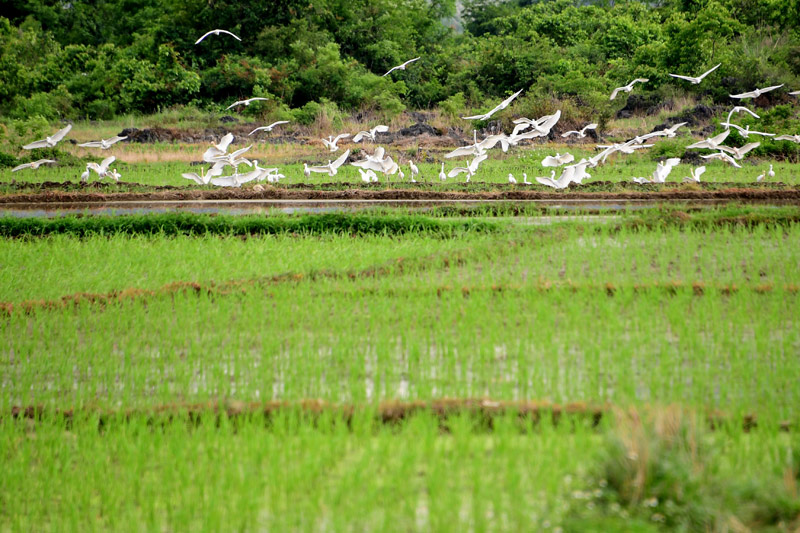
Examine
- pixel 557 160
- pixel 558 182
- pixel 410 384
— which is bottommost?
pixel 410 384

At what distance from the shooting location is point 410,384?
438cm

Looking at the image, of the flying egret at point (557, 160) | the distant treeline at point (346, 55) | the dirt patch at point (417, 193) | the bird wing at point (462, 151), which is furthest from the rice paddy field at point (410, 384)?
the distant treeline at point (346, 55)

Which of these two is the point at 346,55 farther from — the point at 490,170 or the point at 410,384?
the point at 410,384

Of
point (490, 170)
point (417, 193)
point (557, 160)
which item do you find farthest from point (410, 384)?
point (490, 170)

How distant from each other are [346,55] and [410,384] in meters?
25.6

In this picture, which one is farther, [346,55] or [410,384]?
[346,55]

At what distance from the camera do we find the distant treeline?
23.8 m

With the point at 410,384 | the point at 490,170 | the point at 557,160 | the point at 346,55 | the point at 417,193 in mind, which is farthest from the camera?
the point at 346,55

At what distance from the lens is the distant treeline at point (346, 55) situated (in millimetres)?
23844

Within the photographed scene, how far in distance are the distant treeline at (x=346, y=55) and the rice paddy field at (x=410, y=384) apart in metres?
16.2

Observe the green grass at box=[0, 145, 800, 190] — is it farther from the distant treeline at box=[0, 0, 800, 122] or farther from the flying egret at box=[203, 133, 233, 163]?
the distant treeline at box=[0, 0, 800, 122]

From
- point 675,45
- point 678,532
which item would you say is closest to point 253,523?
point 678,532

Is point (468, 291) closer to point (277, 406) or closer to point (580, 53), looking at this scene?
point (277, 406)

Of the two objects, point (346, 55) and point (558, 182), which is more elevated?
point (346, 55)
